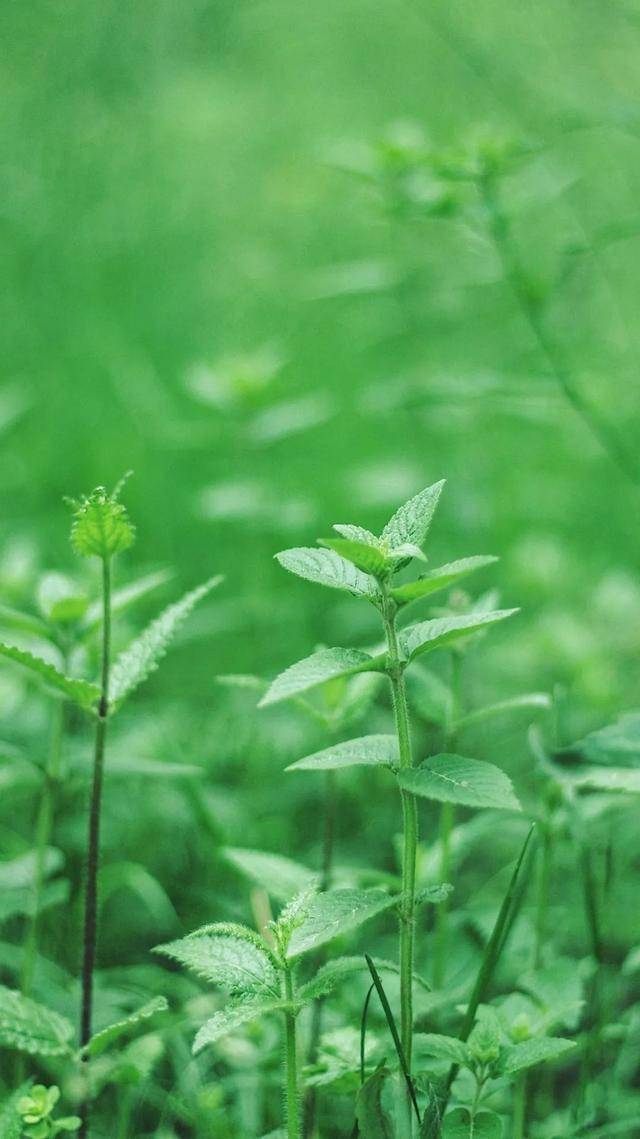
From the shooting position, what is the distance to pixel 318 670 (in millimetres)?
924

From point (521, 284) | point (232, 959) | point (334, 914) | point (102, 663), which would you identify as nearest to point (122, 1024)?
A: point (232, 959)

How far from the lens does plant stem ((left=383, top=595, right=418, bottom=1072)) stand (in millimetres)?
979

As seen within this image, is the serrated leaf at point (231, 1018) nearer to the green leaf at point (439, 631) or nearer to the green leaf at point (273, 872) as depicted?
the green leaf at point (273, 872)

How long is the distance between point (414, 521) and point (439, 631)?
109 millimetres

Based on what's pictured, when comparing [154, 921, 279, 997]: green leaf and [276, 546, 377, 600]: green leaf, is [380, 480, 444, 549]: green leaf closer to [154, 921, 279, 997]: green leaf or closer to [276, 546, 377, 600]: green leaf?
[276, 546, 377, 600]: green leaf

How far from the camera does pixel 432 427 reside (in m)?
3.10

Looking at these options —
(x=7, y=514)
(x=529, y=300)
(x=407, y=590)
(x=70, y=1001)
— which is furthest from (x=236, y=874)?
Result: (x=7, y=514)

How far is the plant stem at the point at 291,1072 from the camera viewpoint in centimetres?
99

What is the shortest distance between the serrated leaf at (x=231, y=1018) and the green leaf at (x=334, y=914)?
0.05 meters

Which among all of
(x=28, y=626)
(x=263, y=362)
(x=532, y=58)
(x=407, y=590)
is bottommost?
(x=407, y=590)

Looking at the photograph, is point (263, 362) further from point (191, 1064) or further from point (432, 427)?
point (191, 1064)

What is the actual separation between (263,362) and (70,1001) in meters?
1.51

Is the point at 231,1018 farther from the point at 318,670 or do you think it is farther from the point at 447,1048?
the point at 318,670

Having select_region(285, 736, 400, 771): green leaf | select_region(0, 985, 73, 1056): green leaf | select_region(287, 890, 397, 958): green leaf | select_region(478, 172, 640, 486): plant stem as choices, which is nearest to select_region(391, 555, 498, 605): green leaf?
select_region(285, 736, 400, 771): green leaf
